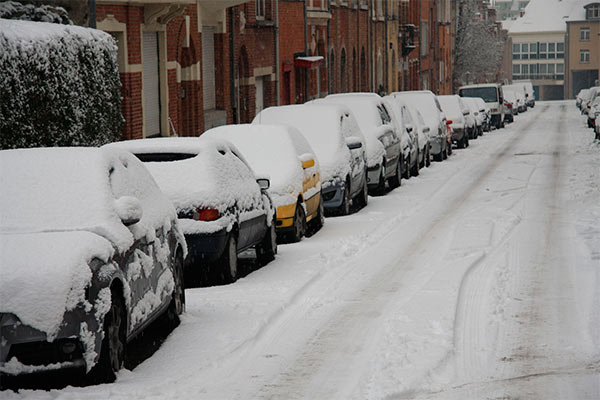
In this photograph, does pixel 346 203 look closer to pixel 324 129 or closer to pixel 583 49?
pixel 324 129

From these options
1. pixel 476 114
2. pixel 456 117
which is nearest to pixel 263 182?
pixel 456 117

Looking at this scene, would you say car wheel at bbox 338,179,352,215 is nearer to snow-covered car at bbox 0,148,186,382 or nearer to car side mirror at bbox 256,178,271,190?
car side mirror at bbox 256,178,271,190

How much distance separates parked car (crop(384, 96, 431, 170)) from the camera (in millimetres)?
23797

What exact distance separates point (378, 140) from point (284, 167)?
6120mm

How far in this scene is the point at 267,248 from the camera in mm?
12508

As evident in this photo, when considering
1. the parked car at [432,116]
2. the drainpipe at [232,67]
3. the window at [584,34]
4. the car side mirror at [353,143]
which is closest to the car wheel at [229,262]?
the car side mirror at [353,143]

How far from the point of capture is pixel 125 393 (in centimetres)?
686

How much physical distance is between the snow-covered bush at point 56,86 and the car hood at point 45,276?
621 cm

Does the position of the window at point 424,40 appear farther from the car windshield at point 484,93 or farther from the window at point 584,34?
the window at point 584,34

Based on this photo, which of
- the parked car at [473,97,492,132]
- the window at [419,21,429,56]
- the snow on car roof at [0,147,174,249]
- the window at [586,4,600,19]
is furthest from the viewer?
the window at [586,4,600,19]

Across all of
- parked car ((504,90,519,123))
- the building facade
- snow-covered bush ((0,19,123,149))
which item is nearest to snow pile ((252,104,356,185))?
snow-covered bush ((0,19,123,149))

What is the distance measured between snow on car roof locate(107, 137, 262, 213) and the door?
11.5 meters

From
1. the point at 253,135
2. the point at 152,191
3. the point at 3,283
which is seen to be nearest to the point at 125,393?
the point at 3,283

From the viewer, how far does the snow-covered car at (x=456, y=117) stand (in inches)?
1367
